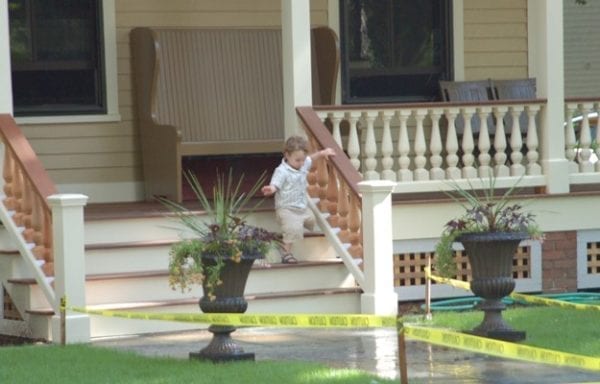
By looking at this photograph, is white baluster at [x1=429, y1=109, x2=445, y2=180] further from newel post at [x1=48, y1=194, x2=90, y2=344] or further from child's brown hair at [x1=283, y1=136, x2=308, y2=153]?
newel post at [x1=48, y1=194, x2=90, y2=344]

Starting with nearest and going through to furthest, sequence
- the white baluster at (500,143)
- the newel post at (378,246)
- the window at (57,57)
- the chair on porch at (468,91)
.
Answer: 1. the newel post at (378,246)
2. the white baluster at (500,143)
3. the window at (57,57)
4. the chair on porch at (468,91)

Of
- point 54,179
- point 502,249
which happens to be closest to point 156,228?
point 54,179

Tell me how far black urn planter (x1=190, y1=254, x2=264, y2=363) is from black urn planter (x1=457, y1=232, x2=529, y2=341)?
6.06 ft

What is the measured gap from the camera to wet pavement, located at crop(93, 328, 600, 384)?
10539 mm

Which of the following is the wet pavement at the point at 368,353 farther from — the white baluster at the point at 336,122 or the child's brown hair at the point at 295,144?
the white baluster at the point at 336,122

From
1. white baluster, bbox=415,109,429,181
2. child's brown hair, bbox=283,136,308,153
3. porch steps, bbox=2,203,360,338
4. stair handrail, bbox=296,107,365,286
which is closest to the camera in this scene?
porch steps, bbox=2,203,360,338

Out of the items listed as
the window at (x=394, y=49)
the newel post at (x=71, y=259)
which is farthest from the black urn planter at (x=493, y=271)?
the window at (x=394, y=49)

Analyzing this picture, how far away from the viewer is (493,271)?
11.9m

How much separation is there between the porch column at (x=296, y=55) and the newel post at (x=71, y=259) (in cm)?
317

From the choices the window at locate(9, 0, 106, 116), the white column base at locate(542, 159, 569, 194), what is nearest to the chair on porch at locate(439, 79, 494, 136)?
the white column base at locate(542, 159, 569, 194)

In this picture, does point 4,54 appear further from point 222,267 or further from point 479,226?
point 479,226

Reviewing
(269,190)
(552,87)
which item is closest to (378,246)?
(269,190)

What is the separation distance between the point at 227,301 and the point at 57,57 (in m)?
6.26

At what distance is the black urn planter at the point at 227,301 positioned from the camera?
1093 cm
